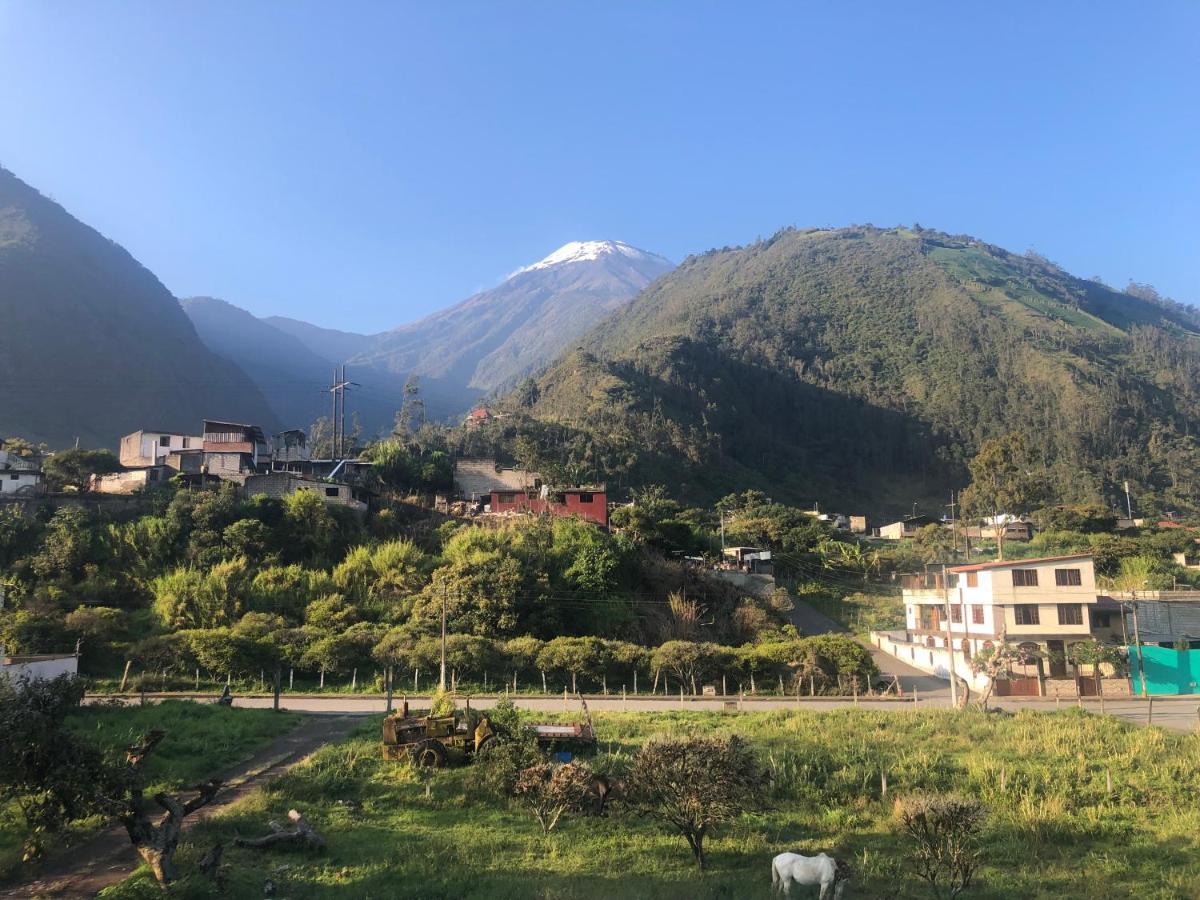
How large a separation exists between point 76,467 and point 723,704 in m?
39.0

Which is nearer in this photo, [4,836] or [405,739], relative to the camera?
[4,836]

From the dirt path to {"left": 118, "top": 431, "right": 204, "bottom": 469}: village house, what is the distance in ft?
125

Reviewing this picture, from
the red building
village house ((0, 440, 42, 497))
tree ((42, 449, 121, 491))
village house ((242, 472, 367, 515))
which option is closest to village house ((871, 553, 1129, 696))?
the red building

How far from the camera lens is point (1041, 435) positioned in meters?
116

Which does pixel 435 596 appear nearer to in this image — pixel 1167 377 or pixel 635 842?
pixel 635 842

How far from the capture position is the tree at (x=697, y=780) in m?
10.7

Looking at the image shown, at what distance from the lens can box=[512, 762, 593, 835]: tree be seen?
1259 centimetres

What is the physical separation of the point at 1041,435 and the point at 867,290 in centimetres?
7323

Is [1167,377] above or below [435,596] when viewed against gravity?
above

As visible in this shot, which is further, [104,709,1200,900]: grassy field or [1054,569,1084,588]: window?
[1054,569,1084,588]: window

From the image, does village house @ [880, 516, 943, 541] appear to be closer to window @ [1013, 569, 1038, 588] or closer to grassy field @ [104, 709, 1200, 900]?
window @ [1013, 569, 1038, 588]

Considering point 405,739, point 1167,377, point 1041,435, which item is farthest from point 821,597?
point 1167,377

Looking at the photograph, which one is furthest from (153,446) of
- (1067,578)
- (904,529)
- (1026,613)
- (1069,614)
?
(904,529)

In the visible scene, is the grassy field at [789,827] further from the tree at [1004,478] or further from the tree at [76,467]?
the tree at [1004,478]
